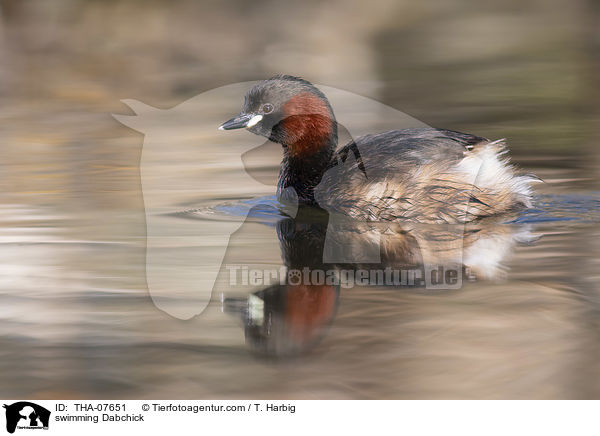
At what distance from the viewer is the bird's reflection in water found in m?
3.70

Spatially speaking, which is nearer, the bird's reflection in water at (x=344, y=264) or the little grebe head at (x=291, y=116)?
the bird's reflection in water at (x=344, y=264)

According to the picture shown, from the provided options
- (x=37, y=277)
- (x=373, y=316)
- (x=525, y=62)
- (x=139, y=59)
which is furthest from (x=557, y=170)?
(x=139, y=59)

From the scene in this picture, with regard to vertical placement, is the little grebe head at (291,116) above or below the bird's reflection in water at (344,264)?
above
